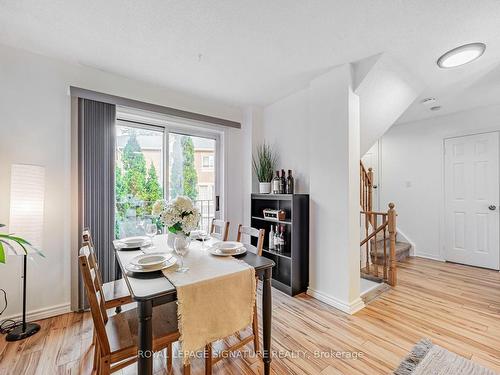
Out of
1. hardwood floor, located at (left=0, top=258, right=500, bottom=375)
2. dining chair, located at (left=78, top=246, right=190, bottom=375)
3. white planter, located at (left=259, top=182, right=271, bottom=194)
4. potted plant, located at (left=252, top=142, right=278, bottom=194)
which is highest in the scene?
potted plant, located at (left=252, top=142, right=278, bottom=194)

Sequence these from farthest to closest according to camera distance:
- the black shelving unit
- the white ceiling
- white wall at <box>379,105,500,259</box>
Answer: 1. white wall at <box>379,105,500,259</box>
2. the black shelving unit
3. the white ceiling

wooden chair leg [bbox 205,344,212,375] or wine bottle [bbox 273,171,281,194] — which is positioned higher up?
wine bottle [bbox 273,171,281,194]

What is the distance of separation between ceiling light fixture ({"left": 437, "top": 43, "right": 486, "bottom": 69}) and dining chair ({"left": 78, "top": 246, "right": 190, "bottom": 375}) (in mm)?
3076

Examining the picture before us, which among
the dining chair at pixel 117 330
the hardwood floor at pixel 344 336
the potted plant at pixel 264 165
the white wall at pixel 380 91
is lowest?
the hardwood floor at pixel 344 336

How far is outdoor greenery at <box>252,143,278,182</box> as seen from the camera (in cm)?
320

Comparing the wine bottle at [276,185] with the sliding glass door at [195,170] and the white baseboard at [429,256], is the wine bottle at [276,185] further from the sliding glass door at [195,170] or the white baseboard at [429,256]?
the white baseboard at [429,256]

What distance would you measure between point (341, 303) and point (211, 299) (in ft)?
5.27

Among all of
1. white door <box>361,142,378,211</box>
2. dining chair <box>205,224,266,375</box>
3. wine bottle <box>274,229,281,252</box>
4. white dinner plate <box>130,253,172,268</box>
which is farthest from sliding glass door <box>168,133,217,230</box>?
white door <box>361,142,378,211</box>

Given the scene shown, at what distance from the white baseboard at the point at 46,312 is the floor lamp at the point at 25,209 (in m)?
0.11

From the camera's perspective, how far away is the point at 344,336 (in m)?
1.88

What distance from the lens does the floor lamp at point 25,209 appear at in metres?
1.83

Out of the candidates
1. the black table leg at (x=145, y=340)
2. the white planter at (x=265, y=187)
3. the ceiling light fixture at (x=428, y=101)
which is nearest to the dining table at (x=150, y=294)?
the black table leg at (x=145, y=340)

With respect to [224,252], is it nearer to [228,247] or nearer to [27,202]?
→ [228,247]

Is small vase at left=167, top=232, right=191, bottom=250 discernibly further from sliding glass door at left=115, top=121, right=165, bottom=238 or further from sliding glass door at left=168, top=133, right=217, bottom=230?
sliding glass door at left=168, top=133, right=217, bottom=230
